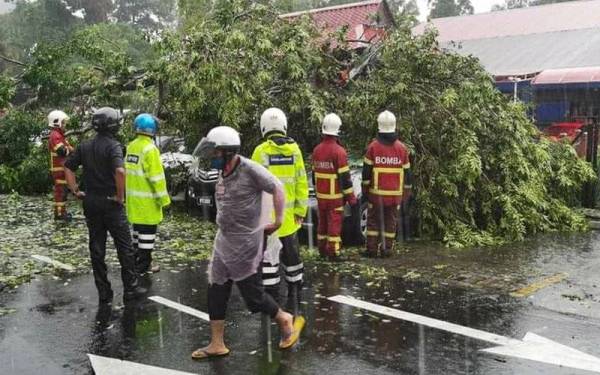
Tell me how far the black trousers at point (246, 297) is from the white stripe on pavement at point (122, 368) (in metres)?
0.51

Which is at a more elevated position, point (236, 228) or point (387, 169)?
point (387, 169)

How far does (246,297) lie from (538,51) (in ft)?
74.6

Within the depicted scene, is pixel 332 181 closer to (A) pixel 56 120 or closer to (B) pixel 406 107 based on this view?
(B) pixel 406 107

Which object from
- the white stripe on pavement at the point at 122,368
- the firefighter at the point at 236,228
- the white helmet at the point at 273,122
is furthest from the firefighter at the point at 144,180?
the white stripe on pavement at the point at 122,368

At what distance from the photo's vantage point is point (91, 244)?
20.0 feet

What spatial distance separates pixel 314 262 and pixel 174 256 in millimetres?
1804

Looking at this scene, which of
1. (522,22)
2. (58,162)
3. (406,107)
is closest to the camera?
(406,107)

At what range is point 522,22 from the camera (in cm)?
3005

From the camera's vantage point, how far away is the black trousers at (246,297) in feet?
15.4

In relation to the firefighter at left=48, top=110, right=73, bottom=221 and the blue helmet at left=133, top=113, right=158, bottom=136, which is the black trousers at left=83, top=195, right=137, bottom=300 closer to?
the blue helmet at left=133, top=113, right=158, bottom=136

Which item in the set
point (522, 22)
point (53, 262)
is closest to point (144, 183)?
point (53, 262)

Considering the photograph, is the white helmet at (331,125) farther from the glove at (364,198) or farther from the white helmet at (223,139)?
the white helmet at (223,139)

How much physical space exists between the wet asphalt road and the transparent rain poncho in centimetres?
69

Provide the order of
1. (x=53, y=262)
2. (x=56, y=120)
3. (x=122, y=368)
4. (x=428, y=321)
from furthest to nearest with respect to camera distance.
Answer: (x=56, y=120)
(x=53, y=262)
(x=428, y=321)
(x=122, y=368)
